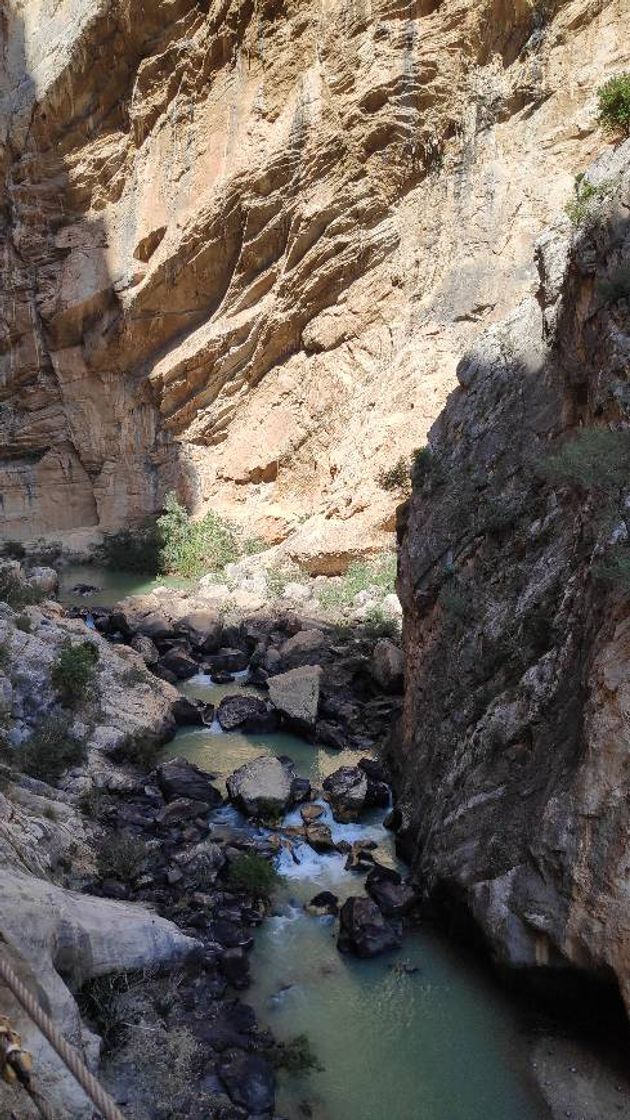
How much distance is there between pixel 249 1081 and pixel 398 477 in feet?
47.4

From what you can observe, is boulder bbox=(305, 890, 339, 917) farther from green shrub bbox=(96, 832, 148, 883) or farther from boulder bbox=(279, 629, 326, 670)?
boulder bbox=(279, 629, 326, 670)

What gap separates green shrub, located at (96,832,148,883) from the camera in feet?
23.1

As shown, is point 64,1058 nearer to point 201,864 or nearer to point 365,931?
point 365,931

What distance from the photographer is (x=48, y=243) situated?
1062 inches

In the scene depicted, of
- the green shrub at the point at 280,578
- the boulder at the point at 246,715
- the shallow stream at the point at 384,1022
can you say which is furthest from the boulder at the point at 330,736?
the green shrub at the point at 280,578

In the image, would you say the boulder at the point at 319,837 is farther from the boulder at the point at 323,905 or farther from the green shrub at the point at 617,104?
the green shrub at the point at 617,104

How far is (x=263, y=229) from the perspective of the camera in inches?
913

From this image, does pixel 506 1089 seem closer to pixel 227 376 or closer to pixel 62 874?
pixel 62 874

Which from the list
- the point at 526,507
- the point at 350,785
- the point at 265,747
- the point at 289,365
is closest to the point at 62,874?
the point at 350,785

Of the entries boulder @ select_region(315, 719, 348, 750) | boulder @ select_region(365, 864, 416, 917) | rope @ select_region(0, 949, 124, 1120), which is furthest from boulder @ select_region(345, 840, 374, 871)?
rope @ select_region(0, 949, 124, 1120)

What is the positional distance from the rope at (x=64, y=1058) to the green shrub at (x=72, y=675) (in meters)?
7.17

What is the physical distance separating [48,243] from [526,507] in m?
25.8

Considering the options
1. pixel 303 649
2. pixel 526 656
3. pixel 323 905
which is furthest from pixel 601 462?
pixel 303 649

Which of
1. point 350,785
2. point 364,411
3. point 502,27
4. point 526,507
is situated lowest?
point 350,785
